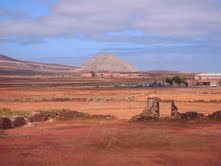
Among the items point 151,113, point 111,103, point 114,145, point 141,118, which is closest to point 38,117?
point 141,118

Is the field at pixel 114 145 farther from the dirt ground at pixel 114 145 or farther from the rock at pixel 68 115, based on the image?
the rock at pixel 68 115

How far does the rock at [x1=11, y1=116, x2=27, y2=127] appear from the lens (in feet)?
77.3

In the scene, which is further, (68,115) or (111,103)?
(111,103)

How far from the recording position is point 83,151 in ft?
49.4

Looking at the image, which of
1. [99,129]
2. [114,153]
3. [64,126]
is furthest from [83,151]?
[64,126]

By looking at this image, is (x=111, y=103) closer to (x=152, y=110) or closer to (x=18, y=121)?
(x=152, y=110)

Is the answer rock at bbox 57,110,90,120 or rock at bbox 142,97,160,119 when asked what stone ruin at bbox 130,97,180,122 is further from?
rock at bbox 57,110,90,120

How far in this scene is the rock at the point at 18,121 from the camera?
23.5 meters

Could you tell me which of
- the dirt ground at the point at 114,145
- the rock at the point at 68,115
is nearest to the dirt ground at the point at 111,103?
the rock at the point at 68,115

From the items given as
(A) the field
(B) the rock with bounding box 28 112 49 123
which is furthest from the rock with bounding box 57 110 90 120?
(A) the field

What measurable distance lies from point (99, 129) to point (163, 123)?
424 cm

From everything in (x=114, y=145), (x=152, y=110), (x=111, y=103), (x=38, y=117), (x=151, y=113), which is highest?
(x=152, y=110)

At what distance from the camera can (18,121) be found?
2394 cm

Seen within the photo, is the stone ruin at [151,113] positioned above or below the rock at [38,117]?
above
